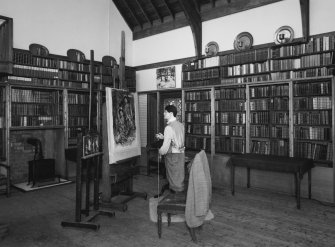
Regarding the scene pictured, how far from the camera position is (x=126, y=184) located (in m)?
4.77

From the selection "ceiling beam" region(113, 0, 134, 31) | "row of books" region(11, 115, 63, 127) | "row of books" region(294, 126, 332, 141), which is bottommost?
"row of books" region(294, 126, 332, 141)

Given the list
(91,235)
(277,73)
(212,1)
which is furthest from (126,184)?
(212,1)

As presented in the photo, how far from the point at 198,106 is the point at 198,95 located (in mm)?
245

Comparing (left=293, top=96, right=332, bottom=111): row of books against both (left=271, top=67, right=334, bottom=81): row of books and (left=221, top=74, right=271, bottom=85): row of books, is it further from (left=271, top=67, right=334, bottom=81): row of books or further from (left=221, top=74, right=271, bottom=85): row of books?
(left=221, top=74, right=271, bottom=85): row of books

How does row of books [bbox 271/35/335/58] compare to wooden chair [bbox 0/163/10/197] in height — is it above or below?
above

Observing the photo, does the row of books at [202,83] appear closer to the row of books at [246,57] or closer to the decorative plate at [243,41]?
the row of books at [246,57]

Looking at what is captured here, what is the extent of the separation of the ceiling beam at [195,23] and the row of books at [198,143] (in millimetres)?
1916

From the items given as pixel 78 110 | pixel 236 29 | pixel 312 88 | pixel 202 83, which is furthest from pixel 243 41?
pixel 78 110

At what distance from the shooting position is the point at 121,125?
4.18 m

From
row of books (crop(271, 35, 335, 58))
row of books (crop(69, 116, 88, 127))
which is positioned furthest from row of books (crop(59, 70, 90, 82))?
row of books (crop(271, 35, 335, 58))

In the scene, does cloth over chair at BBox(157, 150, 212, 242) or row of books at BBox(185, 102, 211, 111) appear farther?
row of books at BBox(185, 102, 211, 111)

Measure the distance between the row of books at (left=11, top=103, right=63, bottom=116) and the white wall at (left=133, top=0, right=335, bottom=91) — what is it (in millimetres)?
2576

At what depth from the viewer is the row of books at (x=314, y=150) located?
4.65 m

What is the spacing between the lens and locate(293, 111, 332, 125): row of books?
471 centimetres
